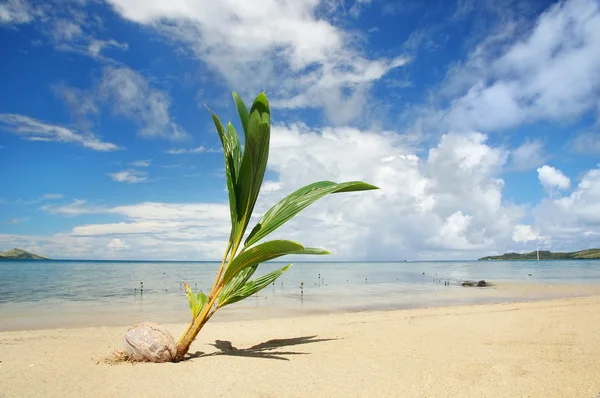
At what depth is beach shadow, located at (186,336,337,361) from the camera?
6316 mm

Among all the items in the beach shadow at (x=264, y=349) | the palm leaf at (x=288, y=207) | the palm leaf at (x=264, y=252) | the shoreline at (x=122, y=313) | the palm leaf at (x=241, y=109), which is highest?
the palm leaf at (x=241, y=109)

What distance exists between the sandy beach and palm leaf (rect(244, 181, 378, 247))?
6.32ft

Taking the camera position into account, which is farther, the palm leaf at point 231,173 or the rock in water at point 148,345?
the palm leaf at point 231,173

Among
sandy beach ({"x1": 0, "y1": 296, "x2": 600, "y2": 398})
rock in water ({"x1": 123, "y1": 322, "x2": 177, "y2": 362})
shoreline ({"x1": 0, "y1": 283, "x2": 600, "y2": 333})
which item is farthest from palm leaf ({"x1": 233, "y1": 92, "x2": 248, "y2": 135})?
shoreline ({"x1": 0, "y1": 283, "x2": 600, "y2": 333})

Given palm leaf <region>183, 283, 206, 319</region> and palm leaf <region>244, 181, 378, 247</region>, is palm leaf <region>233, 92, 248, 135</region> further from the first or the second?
palm leaf <region>183, 283, 206, 319</region>

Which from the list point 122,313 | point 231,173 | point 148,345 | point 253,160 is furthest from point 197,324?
point 122,313

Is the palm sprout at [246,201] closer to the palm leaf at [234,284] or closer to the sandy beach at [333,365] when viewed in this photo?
the palm leaf at [234,284]

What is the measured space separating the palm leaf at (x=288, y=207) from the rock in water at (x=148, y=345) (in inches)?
71.5

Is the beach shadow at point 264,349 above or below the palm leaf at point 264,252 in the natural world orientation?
below

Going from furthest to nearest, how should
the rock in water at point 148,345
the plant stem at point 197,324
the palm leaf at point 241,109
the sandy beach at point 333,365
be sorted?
the palm leaf at point 241,109 < the plant stem at point 197,324 < the rock in water at point 148,345 < the sandy beach at point 333,365

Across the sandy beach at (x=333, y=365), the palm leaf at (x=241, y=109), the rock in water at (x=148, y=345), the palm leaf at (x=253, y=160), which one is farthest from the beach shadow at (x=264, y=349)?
the palm leaf at (x=241, y=109)

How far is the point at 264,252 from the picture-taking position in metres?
5.63

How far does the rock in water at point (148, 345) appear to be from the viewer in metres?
5.56

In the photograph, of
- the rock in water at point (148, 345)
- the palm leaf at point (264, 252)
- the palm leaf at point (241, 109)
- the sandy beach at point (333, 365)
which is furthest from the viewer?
the palm leaf at point (241, 109)
